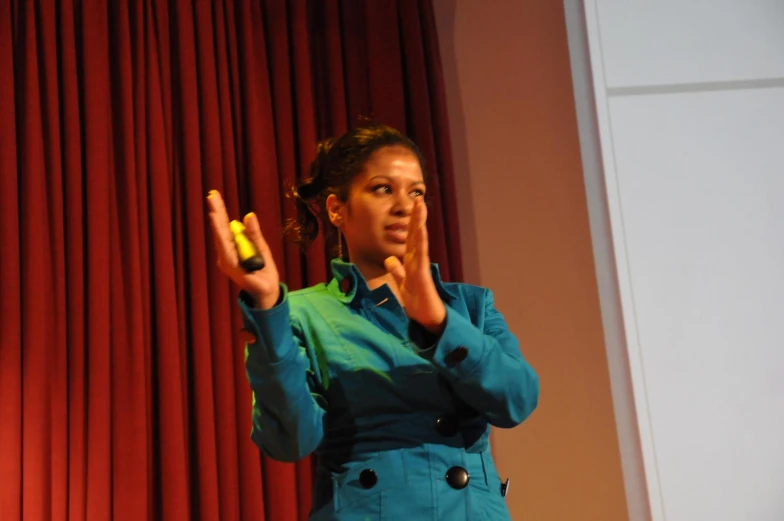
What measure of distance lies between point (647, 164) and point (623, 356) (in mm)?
436

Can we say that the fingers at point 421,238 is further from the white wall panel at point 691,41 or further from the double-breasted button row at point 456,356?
the white wall panel at point 691,41

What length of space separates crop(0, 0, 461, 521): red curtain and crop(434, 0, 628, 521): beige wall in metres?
0.12

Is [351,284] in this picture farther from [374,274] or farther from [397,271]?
[397,271]

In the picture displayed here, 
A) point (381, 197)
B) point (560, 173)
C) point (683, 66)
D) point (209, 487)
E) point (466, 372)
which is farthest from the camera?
point (560, 173)

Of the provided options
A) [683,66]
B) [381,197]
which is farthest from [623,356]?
[381,197]

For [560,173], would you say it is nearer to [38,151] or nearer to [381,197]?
[381,197]

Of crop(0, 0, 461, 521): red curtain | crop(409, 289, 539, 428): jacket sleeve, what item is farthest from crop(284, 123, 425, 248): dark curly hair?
crop(0, 0, 461, 521): red curtain

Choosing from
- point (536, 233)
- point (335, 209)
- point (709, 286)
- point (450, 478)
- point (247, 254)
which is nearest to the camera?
point (247, 254)

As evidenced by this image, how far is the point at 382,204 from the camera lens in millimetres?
1188

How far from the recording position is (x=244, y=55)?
2.02 meters

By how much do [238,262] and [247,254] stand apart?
17mm

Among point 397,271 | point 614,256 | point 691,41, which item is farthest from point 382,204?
point 691,41

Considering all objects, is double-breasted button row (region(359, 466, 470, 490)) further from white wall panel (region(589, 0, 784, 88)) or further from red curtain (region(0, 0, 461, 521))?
white wall panel (region(589, 0, 784, 88))

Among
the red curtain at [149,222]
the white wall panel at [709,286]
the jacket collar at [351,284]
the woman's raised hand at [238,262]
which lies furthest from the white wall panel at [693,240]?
the woman's raised hand at [238,262]
